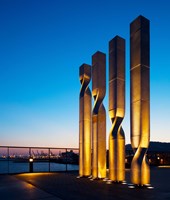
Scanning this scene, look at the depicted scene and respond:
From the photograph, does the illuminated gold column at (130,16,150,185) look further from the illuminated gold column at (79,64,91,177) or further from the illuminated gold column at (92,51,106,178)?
the illuminated gold column at (79,64,91,177)

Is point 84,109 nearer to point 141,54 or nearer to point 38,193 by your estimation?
point 141,54

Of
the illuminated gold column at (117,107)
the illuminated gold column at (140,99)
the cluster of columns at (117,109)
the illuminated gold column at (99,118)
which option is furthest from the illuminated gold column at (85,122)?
the illuminated gold column at (140,99)

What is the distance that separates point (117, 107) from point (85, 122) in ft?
10.9

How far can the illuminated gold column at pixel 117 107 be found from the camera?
1244 cm

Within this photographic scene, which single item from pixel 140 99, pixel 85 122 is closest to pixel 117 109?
pixel 140 99

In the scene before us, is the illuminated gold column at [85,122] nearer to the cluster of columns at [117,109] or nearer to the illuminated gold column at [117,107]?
the cluster of columns at [117,109]

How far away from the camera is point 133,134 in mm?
11398

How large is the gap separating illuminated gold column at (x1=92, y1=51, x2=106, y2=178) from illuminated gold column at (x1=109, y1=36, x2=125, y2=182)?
1.16 metres

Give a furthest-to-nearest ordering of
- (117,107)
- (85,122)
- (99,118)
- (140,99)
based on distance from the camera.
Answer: (85,122) < (99,118) < (117,107) < (140,99)

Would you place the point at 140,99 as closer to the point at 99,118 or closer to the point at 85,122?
the point at 99,118

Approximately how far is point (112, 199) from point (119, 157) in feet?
13.6

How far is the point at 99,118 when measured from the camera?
14273mm

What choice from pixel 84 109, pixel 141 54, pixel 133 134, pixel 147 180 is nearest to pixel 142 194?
pixel 147 180

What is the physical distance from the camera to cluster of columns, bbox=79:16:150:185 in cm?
1116
